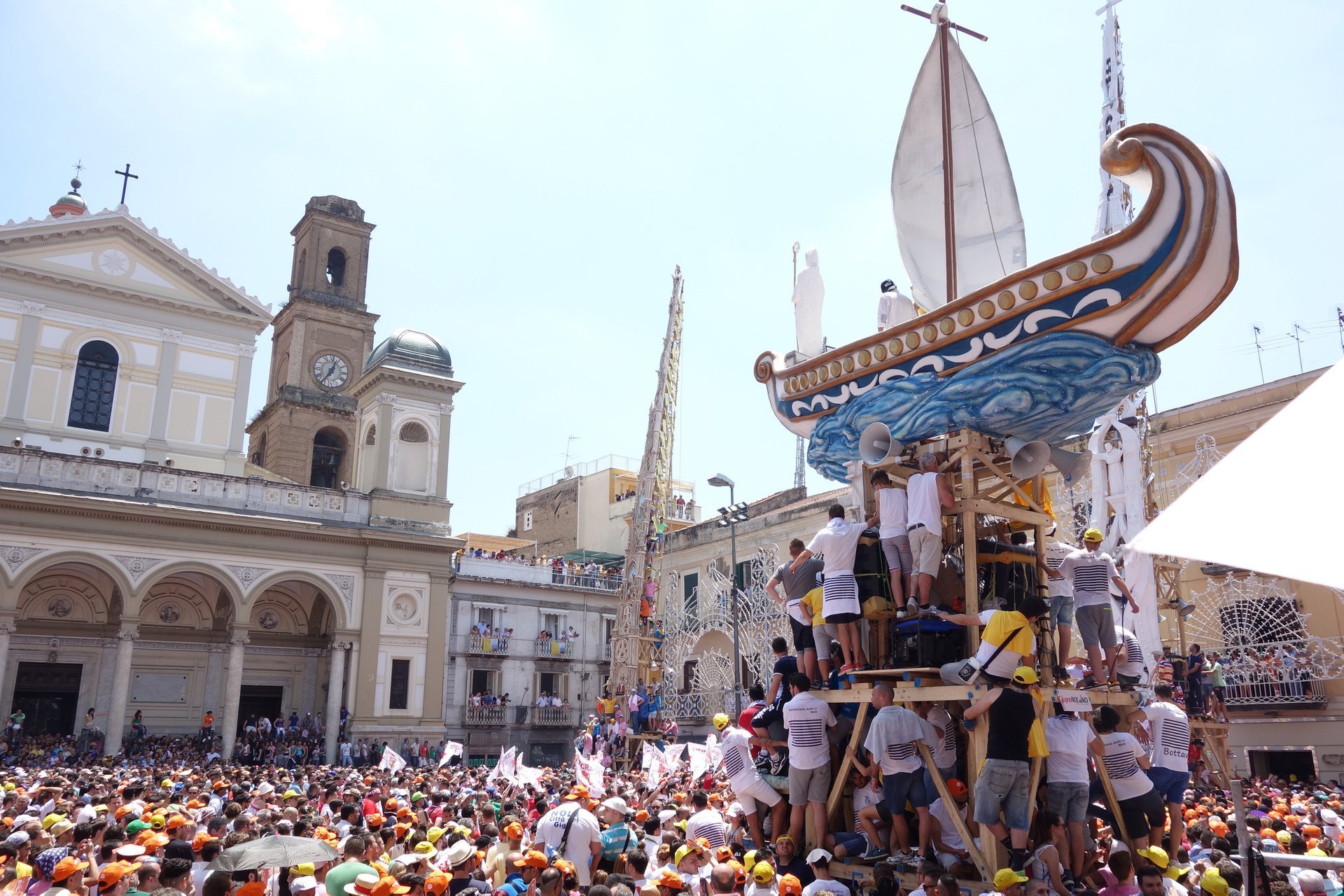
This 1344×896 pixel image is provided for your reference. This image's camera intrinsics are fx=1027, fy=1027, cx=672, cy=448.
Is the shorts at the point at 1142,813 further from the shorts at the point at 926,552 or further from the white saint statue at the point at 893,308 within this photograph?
the white saint statue at the point at 893,308

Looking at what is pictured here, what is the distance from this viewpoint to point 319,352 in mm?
44531

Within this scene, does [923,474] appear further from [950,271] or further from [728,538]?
[728,538]

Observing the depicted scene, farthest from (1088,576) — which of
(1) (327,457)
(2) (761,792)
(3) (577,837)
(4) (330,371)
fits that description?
(4) (330,371)

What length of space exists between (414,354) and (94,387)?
9456 millimetres

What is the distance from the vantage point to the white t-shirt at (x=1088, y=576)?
31.9 feet

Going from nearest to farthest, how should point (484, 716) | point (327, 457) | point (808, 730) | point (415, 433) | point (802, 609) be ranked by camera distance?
A: 1. point (808, 730)
2. point (802, 609)
3. point (415, 433)
4. point (484, 716)
5. point (327, 457)

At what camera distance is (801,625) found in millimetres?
10195

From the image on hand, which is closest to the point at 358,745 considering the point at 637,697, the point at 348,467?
the point at 637,697

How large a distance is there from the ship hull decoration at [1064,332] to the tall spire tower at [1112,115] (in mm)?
10626

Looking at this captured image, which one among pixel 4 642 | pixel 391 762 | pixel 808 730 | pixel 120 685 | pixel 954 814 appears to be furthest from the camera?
pixel 120 685

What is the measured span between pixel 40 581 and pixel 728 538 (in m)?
20.4

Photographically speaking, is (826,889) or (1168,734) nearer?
(826,889)

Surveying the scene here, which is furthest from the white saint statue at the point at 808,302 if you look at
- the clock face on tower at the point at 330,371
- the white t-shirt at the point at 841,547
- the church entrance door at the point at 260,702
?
the clock face on tower at the point at 330,371

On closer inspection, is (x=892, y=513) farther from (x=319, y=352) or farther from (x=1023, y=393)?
(x=319, y=352)
